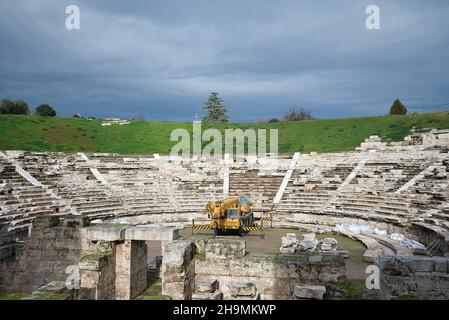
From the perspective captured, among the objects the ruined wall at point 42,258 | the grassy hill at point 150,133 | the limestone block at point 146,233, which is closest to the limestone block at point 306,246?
the limestone block at point 146,233

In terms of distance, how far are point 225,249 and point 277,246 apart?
8.77 metres

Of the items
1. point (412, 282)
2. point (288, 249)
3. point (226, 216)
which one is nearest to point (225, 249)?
point (412, 282)

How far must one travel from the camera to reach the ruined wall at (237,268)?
867 centimetres

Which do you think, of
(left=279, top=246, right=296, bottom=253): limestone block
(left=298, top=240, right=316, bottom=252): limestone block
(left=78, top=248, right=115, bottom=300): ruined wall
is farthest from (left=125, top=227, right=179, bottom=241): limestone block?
(left=298, top=240, right=316, bottom=252): limestone block

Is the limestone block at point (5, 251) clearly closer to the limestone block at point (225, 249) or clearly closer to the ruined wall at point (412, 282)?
the limestone block at point (225, 249)

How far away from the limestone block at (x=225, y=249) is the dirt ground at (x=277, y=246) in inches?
215

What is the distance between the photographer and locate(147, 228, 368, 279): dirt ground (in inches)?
554

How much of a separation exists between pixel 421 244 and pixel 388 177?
889 cm

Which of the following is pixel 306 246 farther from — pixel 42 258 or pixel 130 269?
pixel 42 258

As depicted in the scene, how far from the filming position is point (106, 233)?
34.6 feet

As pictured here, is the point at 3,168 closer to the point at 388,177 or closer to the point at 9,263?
the point at 9,263

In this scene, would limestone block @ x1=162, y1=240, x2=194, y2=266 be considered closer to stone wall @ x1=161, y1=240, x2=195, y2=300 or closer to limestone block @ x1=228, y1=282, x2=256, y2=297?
stone wall @ x1=161, y1=240, x2=195, y2=300

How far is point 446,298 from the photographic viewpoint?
691 centimetres
